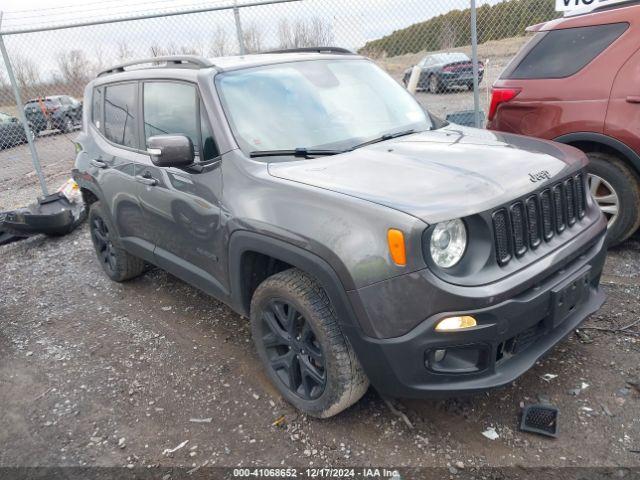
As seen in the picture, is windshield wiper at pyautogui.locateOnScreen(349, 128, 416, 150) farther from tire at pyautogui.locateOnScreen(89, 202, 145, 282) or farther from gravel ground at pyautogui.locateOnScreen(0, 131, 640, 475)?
tire at pyautogui.locateOnScreen(89, 202, 145, 282)

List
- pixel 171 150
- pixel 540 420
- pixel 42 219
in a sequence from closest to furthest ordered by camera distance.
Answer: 1. pixel 540 420
2. pixel 171 150
3. pixel 42 219

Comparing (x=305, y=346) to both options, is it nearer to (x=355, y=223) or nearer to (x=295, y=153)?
(x=355, y=223)

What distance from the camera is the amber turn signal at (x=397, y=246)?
2160 mm

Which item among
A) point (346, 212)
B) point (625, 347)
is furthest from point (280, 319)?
point (625, 347)

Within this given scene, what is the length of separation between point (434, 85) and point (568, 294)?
8442 mm

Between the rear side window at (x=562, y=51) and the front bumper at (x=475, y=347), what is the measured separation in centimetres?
247

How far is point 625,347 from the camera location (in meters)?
3.19

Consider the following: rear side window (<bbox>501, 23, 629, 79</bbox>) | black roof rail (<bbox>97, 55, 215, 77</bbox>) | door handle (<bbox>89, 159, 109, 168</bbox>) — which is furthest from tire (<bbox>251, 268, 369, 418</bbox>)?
rear side window (<bbox>501, 23, 629, 79</bbox>)

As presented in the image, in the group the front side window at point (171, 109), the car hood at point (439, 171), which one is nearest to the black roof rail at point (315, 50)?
the front side window at point (171, 109)

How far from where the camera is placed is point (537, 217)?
254 cm

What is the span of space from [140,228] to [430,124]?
7.40ft

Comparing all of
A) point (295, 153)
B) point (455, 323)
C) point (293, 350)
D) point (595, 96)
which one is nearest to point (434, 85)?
point (595, 96)

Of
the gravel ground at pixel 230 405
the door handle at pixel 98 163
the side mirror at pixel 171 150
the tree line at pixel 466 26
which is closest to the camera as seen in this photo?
the gravel ground at pixel 230 405

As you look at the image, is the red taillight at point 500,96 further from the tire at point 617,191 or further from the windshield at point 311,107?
the windshield at point 311,107
